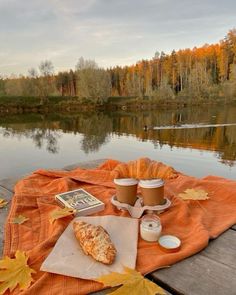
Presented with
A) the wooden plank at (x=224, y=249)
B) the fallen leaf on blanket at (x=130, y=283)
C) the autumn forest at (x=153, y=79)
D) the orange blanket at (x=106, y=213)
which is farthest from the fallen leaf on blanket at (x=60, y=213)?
the autumn forest at (x=153, y=79)

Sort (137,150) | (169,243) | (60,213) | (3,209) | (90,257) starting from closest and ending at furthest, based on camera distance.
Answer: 1. (90,257)
2. (169,243)
3. (60,213)
4. (3,209)
5. (137,150)

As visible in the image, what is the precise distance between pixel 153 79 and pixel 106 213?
49.2 metres

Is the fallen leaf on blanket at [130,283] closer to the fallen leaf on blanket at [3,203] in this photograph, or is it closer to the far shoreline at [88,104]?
the fallen leaf on blanket at [3,203]

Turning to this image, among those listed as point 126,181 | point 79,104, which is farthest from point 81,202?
point 79,104

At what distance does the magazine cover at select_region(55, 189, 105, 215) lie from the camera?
4.52 ft

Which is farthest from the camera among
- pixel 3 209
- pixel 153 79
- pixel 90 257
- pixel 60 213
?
pixel 153 79

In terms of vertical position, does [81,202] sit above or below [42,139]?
above

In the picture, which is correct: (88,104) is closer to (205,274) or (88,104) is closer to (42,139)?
(42,139)

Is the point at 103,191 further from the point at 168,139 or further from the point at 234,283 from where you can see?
the point at 168,139

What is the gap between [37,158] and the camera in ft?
26.9

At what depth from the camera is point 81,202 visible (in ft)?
4.73

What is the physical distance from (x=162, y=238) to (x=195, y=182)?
0.78 m

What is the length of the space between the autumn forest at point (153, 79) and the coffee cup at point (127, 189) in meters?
29.6

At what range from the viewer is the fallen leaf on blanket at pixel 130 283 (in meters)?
0.83
